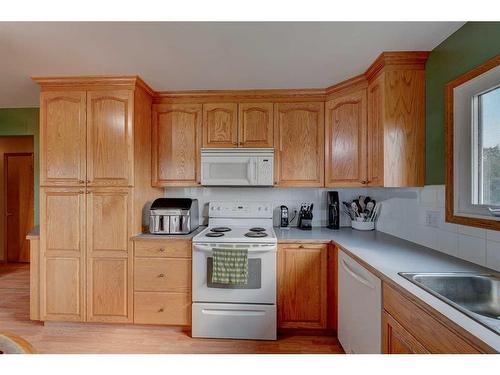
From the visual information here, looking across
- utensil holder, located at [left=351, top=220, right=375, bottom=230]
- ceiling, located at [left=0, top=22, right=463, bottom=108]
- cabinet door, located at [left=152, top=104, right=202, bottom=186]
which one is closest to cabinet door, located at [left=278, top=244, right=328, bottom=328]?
utensil holder, located at [left=351, top=220, right=375, bottom=230]

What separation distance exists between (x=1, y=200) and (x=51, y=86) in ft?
10.7

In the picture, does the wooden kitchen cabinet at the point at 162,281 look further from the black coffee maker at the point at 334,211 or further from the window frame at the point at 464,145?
the window frame at the point at 464,145

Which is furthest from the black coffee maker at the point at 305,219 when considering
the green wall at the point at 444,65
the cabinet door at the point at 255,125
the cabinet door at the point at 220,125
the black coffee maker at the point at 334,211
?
the green wall at the point at 444,65

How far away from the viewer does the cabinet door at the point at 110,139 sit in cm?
216

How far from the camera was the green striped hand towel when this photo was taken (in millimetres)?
1979

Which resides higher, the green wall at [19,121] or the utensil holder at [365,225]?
the green wall at [19,121]

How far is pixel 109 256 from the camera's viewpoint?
2.15 m

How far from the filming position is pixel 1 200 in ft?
13.6

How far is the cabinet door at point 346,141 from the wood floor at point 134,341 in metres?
1.38

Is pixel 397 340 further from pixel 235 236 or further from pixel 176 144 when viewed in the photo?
pixel 176 144

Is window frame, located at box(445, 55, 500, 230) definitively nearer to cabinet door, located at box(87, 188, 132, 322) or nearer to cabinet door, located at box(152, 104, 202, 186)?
cabinet door, located at box(152, 104, 202, 186)

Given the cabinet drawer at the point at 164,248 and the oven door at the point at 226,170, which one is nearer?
the cabinet drawer at the point at 164,248
